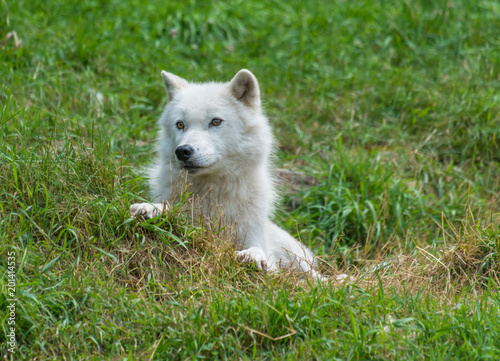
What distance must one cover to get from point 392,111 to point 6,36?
5.19 metres

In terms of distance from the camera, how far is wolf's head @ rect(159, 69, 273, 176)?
4582mm

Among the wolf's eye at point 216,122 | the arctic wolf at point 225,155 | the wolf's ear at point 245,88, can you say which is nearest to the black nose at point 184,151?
the arctic wolf at point 225,155

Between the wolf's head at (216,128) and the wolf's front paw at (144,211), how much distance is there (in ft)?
1.66

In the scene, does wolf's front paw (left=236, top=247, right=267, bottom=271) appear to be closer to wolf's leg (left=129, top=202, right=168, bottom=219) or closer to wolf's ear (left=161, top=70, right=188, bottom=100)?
wolf's leg (left=129, top=202, right=168, bottom=219)

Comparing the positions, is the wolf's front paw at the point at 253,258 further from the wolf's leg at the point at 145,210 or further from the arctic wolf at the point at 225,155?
the wolf's leg at the point at 145,210

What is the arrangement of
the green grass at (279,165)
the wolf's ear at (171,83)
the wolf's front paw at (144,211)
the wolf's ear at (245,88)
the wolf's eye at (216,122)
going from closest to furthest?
the green grass at (279,165) < the wolf's front paw at (144,211) < the wolf's eye at (216,122) < the wolf's ear at (245,88) < the wolf's ear at (171,83)

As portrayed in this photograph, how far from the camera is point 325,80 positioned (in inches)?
313

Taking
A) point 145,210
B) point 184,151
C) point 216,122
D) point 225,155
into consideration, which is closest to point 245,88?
point 216,122

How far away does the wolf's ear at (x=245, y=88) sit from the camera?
194 inches

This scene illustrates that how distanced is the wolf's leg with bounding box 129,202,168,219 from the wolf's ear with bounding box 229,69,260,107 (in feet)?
4.53

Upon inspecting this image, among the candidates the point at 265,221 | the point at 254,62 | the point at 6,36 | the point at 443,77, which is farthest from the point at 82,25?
the point at 443,77

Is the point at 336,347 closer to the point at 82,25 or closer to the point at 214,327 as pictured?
the point at 214,327

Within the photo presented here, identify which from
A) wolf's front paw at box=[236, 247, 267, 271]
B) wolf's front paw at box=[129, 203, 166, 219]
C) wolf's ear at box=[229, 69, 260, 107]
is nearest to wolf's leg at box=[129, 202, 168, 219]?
wolf's front paw at box=[129, 203, 166, 219]

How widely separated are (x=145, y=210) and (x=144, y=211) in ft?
0.04
